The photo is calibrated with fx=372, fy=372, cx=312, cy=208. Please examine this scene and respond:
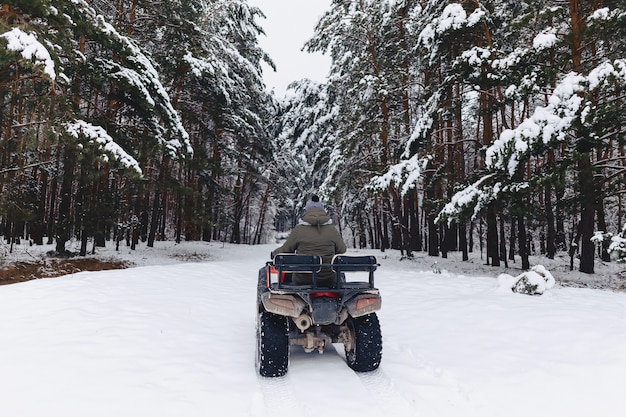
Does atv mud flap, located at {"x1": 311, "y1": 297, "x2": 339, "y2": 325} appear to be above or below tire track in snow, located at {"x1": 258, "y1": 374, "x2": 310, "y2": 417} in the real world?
above

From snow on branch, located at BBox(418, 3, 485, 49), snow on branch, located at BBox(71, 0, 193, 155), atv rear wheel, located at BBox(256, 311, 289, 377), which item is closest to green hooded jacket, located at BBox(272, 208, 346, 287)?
atv rear wheel, located at BBox(256, 311, 289, 377)

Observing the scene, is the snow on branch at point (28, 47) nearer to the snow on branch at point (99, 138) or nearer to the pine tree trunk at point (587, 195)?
the snow on branch at point (99, 138)

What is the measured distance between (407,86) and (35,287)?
15.2 meters

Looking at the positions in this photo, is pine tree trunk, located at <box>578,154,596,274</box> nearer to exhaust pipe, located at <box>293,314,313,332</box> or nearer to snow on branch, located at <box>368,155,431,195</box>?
snow on branch, located at <box>368,155,431,195</box>

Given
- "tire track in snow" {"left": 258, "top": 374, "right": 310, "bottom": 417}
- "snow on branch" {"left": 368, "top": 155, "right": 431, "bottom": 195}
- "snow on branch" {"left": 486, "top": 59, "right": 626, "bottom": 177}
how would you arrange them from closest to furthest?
"tire track in snow" {"left": 258, "top": 374, "right": 310, "bottom": 417}, "snow on branch" {"left": 486, "top": 59, "right": 626, "bottom": 177}, "snow on branch" {"left": 368, "top": 155, "right": 431, "bottom": 195}

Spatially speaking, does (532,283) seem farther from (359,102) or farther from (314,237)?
(359,102)

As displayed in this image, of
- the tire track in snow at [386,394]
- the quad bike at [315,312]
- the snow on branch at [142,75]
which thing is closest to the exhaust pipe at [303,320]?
the quad bike at [315,312]

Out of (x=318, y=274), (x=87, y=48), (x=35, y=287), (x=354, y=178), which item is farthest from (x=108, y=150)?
(x=354, y=178)

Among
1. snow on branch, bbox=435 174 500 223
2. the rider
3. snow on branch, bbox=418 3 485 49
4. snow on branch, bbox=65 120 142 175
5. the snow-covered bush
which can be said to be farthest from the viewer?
snow on branch, bbox=418 3 485 49

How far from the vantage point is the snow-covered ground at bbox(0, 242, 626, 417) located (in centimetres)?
339

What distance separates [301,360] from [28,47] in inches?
306

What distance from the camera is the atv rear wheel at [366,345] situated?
4168 millimetres

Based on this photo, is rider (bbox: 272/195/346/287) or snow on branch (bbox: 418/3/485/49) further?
snow on branch (bbox: 418/3/485/49)

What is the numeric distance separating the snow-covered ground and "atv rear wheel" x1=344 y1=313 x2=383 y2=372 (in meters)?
0.13
